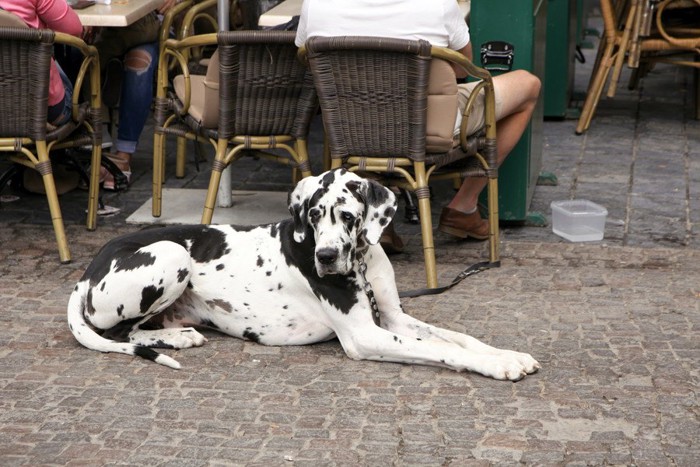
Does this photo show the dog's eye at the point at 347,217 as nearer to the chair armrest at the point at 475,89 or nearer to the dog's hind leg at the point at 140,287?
the dog's hind leg at the point at 140,287

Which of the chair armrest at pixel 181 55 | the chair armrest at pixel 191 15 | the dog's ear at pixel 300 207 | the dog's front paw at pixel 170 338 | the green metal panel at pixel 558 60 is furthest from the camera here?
the green metal panel at pixel 558 60

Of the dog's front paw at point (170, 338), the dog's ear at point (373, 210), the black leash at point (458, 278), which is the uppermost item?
the dog's ear at point (373, 210)

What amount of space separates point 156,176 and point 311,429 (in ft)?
9.58

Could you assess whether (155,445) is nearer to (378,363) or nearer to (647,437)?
(378,363)

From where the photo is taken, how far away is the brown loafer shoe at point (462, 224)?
638cm

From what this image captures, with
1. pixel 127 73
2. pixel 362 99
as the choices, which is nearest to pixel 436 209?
pixel 362 99

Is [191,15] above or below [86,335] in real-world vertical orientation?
above

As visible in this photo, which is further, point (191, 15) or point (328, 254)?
point (191, 15)

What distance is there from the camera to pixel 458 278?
582 centimetres

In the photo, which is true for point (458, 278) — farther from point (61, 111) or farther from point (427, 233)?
point (61, 111)

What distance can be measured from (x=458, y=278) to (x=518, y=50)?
1393 mm

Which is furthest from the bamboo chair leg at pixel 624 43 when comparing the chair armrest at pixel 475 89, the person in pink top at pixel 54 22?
the person in pink top at pixel 54 22

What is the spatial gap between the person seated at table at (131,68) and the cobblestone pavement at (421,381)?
978mm

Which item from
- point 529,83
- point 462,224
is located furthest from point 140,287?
point 529,83
